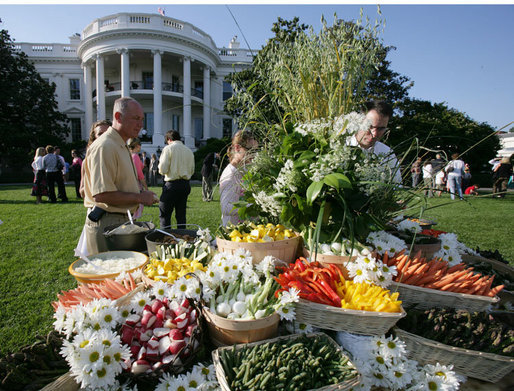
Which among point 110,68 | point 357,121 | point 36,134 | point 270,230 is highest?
point 110,68

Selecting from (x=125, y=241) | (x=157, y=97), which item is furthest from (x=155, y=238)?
(x=157, y=97)

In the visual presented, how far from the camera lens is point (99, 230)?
8.18 ft

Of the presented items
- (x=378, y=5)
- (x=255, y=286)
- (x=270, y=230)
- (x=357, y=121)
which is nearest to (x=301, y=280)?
(x=255, y=286)

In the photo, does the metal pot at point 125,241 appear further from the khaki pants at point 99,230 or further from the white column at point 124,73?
the white column at point 124,73

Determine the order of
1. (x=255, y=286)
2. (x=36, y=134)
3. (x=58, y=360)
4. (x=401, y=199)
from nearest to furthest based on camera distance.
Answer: (x=58, y=360) → (x=255, y=286) → (x=401, y=199) → (x=36, y=134)

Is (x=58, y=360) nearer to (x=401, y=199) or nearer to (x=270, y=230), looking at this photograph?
(x=270, y=230)

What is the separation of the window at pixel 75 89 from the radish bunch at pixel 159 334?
1455 inches

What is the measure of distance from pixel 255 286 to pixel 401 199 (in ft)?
3.65

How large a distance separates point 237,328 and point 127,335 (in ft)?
1.51

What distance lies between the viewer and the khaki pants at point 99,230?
2.50 metres

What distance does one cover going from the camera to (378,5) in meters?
1.56

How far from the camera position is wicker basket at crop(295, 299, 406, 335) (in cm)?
130

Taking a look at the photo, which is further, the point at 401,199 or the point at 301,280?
the point at 401,199

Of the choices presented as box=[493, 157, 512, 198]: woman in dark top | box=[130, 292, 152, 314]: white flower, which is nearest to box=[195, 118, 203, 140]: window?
box=[493, 157, 512, 198]: woman in dark top
